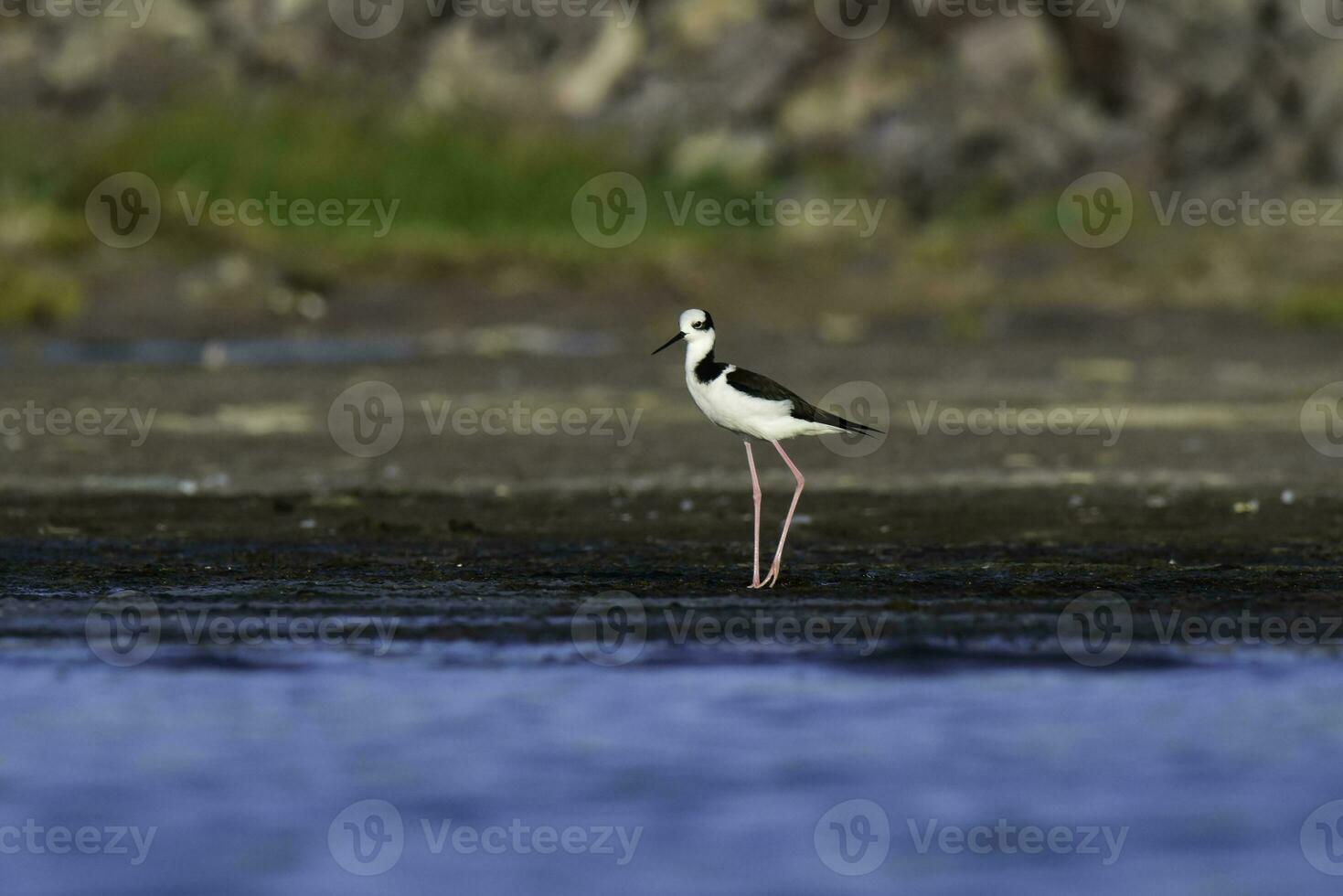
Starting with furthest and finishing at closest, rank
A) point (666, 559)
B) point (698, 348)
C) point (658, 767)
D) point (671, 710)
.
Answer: point (666, 559) → point (698, 348) → point (671, 710) → point (658, 767)

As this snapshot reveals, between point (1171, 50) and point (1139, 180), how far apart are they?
2.92 meters

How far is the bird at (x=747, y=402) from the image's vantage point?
9422 millimetres

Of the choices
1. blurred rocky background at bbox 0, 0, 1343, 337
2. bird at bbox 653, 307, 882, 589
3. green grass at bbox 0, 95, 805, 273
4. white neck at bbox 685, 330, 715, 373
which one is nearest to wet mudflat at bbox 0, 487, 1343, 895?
bird at bbox 653, 307, 882, 589

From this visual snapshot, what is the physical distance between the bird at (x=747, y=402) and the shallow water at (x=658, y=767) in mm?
1489

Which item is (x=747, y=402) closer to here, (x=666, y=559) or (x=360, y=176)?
(x=666, y=559)

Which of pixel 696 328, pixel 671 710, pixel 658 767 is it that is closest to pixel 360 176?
pixel 696 328

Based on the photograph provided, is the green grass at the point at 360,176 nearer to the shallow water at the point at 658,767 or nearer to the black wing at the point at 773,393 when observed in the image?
the black wing at the point at 773,393

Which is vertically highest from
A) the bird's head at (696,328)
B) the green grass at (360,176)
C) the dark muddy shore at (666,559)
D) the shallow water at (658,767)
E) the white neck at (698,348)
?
the green grass at (360,176)

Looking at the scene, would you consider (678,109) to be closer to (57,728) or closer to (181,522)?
(181,522)

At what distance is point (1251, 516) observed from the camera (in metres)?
11.5

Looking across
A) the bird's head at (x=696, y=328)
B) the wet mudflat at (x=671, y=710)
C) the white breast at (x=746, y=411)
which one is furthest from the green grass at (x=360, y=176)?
the white breast at (x=746, y=411)

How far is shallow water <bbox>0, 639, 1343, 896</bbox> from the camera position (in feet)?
19.2

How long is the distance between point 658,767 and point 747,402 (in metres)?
2.90

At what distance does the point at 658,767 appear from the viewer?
6770 mm
